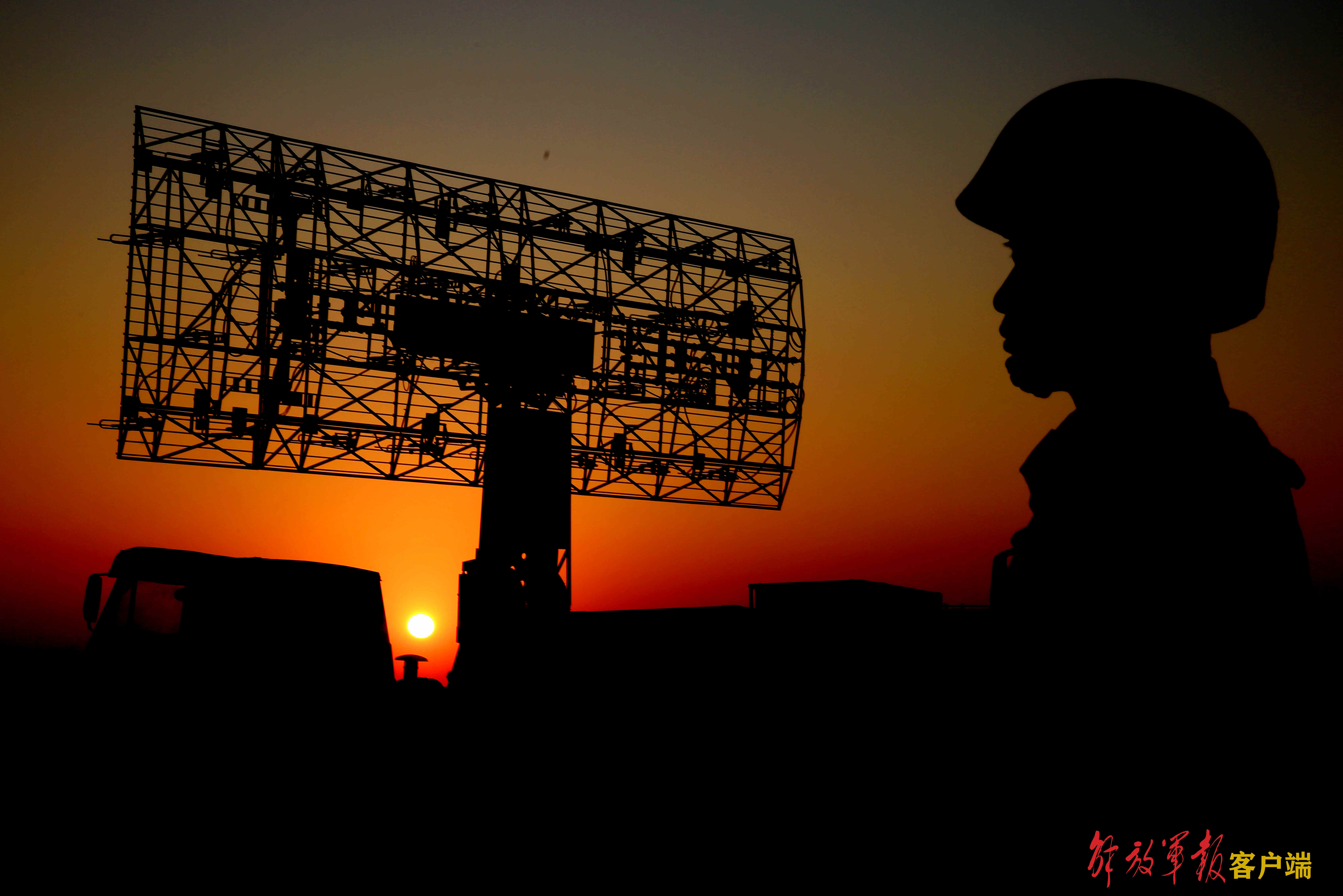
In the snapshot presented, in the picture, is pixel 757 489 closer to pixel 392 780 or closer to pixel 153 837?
pixel 392 780

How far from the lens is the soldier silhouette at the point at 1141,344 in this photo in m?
1.08

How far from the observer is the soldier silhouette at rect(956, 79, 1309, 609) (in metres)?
1.08

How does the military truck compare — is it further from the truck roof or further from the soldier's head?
the soldier's head

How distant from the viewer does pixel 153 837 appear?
788cm

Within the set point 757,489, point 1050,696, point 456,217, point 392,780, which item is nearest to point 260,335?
point 456,217

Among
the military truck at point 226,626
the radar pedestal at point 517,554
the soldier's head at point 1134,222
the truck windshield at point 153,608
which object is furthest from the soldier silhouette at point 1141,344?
the radar pedestal at point 517,554

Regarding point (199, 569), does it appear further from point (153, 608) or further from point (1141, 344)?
Result: point (1141, 344)

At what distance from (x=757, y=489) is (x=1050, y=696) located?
20480 mm

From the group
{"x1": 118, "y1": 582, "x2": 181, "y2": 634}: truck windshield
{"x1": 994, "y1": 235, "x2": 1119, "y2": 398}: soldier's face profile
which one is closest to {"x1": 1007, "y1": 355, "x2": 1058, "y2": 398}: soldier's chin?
{"x1": 994, "y1": 235, "x2": 1119, "y2": 398}: soldier's face profile

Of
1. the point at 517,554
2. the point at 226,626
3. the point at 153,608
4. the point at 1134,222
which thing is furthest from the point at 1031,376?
the point at 517,554

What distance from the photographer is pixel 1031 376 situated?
129 cm

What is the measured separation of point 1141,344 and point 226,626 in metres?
10.9

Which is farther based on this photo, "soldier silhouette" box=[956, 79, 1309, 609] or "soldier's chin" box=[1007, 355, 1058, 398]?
"soldier's chin" box=[1007, 355, 1058, 398]

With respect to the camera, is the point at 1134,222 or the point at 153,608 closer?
the point at 1134,222
